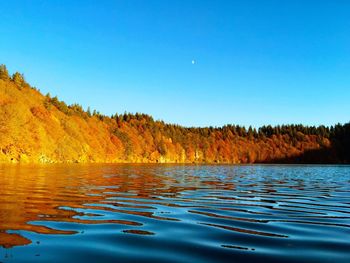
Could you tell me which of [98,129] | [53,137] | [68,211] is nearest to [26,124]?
[53,137]

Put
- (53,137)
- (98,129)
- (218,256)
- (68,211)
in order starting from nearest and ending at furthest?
1. (218,256)
2. (68,211)
3. (53,137)
4. (98,129)

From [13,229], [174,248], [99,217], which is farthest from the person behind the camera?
[99,217]

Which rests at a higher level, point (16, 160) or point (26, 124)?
point (26, 124)

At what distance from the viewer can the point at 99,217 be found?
10.7 m

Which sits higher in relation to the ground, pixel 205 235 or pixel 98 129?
pixel 98 129

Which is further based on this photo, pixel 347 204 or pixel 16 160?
pixel 16 160

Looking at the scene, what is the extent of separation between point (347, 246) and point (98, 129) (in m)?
188

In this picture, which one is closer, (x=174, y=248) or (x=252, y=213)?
(x=174, y=248)

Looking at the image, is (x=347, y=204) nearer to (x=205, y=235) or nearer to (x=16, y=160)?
(x=205, y=235)

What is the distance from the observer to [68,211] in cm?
1155

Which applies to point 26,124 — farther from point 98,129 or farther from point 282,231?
point 282,231

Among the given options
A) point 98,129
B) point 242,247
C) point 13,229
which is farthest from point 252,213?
point 98,129

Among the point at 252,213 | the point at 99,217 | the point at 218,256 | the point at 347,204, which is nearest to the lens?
the point at 218,256

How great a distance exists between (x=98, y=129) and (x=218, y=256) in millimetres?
188714
